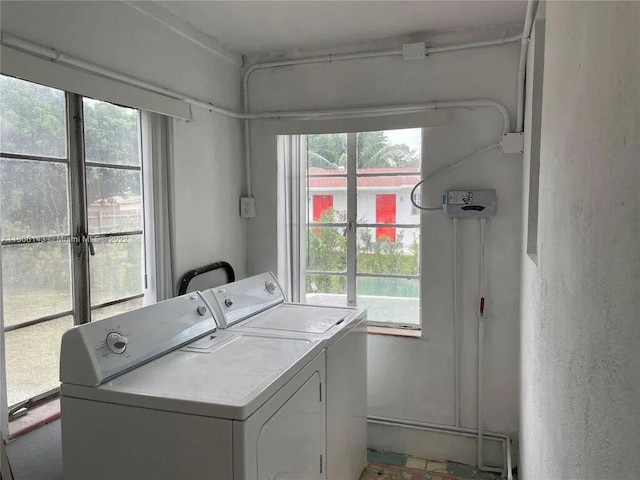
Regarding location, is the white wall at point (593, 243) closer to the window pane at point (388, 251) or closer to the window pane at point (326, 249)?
the window pane at point (388, 251)

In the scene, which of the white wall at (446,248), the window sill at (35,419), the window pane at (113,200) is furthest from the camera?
the white wall at (446,248)

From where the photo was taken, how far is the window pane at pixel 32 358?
5.66 ft

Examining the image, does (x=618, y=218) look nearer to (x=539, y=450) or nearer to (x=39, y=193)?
(x=539, y=450)

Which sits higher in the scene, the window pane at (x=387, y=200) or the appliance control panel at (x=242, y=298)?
the window pane at (x=387, y=200)

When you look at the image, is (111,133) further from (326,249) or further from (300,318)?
(326,249)

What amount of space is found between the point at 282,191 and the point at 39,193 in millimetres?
1478

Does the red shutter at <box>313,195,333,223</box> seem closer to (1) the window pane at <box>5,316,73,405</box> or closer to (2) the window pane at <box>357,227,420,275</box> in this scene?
(2) the window pane at <box>357,227,420,275</box>

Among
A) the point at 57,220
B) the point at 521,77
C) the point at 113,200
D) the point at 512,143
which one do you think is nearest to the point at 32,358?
the point at 57,220

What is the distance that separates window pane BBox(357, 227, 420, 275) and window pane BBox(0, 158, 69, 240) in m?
1.62

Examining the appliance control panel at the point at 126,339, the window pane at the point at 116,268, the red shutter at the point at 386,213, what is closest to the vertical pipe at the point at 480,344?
the red shutter at the point at 386,213

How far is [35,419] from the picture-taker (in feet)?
5.67

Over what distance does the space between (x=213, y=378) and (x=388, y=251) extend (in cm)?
157

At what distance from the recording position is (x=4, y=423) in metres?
1.60

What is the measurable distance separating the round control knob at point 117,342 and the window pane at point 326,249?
5.25 feet
